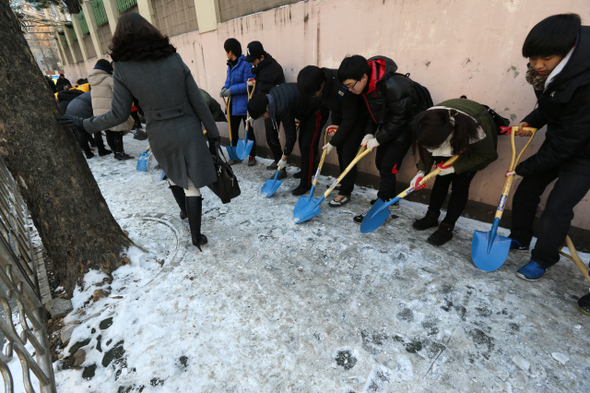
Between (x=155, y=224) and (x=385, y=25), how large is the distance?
10.7 ft

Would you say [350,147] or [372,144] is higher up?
[372,144]

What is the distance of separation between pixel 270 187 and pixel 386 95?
178cm

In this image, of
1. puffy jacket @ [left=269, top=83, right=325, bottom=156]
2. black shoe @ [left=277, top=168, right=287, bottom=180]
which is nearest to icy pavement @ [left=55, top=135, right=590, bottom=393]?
puffy jacket @ [left=269, top=83, right=325, bottom=156]

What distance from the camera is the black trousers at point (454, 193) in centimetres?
234

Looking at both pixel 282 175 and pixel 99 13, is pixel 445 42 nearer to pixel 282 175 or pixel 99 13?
pixel 282 175

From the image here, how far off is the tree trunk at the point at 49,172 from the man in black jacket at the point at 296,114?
1624 mm

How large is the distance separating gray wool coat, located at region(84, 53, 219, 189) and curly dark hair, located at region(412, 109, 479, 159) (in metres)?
1.68

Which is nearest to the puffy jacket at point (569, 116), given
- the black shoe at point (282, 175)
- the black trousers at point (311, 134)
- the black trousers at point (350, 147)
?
the black trousers at point (350, 147)

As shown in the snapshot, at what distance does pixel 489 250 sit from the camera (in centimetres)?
213

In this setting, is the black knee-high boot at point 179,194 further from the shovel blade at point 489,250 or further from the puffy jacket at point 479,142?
the shovel blade at point 489,250

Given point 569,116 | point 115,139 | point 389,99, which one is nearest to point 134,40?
point 389,99

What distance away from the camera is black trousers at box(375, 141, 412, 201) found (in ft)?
8.67

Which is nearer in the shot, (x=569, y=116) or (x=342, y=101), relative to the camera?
(x=569, y=116)

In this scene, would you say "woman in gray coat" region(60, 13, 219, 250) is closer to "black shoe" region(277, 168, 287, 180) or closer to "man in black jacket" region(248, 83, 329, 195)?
"man in black jacket" region(248, 83, 329, 195)
